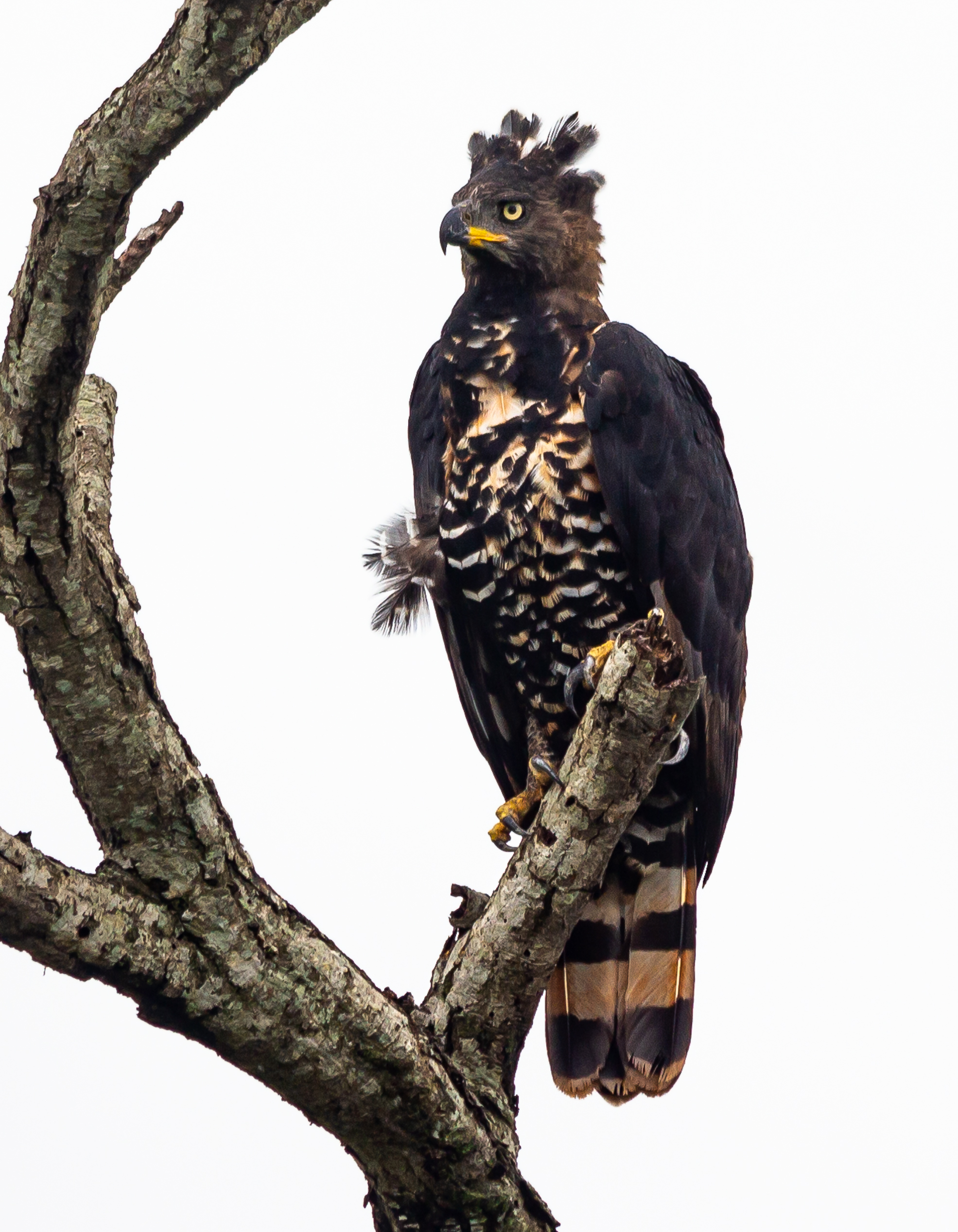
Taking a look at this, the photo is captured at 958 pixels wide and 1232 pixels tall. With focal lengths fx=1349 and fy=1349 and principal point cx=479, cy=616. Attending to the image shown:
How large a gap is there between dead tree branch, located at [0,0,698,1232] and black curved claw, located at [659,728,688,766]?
66 cm

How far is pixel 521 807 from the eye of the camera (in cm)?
497

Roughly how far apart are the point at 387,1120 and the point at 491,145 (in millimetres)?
3748

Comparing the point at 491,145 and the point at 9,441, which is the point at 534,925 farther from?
the point at 491,145

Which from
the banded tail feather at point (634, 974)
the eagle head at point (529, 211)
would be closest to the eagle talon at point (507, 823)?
the banded tail feather at point (634, 974)

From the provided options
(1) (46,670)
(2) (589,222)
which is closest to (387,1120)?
(1) (46,670)

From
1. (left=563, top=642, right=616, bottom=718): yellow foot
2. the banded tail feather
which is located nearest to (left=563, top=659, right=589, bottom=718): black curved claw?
(left=563, top=642, right=616, bottom=718): yellow foot

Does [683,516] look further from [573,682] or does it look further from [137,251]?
[137,251]

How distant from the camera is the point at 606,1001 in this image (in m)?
4.78

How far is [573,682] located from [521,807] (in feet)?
1.77

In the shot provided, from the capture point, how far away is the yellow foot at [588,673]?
14.8 ft

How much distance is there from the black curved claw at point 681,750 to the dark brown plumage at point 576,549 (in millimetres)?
79

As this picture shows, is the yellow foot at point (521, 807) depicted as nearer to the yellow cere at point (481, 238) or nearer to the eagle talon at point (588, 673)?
the eagle talon at point (588, 673)

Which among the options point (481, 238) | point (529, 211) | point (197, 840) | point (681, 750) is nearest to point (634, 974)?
point (681, 750)

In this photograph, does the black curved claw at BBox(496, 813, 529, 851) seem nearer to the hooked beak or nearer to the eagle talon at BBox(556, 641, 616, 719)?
the eagle talon at BBox(556, 641, 616, 719)
